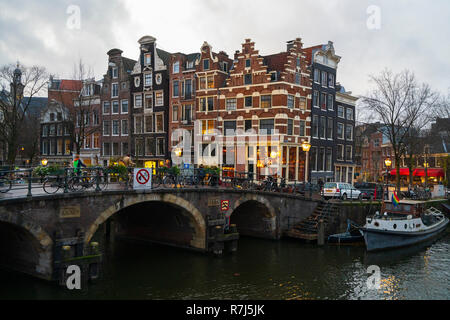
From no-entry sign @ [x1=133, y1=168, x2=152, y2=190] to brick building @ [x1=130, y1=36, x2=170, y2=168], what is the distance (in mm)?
24459

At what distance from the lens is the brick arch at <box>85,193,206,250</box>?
54.3 ft

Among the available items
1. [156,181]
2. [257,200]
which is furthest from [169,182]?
[257,200]

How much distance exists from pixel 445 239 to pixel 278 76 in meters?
19.5

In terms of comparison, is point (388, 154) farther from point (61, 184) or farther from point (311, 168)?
point (61, 184)

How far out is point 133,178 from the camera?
18.2 meters

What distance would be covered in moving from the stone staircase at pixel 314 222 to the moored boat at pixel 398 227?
10.3 ft

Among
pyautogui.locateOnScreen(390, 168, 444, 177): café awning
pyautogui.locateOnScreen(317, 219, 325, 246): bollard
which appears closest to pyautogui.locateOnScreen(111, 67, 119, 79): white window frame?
pyautogui.locateOnScreen(317, 219, 325, 246): bollard

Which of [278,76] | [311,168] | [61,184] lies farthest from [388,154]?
[61,184]

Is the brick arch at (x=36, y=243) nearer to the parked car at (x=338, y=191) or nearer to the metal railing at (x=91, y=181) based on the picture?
the metal railing at (x=91, y=181)

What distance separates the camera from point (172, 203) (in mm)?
19969

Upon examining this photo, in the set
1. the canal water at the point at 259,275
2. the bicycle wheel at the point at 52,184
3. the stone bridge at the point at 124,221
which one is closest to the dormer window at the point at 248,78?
the stone bridge at the point at 124,221

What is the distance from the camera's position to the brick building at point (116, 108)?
150 feet

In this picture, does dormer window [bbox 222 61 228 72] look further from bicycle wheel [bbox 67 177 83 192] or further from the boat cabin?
bicycle wheel [bbox 67 177 83 192]

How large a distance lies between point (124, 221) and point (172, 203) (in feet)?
25.7
